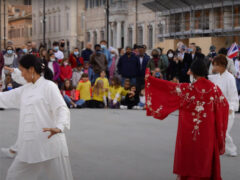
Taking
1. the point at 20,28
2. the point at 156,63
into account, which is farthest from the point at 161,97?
the point at 20,28

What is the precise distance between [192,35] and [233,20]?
11.8 feet

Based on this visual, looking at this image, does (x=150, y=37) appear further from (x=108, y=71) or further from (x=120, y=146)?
(x=120, y=146)

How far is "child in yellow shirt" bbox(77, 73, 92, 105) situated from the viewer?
58.1ft

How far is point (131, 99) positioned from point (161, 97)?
10249mm

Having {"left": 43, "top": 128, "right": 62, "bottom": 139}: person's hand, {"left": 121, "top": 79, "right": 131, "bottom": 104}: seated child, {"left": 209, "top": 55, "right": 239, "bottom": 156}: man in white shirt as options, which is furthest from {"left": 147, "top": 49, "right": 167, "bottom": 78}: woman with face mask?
{"left": 43, "top": 128, "right": 62, "bottom": 139}: person's hand

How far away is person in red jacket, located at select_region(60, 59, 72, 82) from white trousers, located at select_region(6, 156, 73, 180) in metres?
12.6

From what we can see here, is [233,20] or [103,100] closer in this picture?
[103,100]

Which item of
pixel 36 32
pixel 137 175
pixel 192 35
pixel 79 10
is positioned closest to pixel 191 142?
pixel 137 175

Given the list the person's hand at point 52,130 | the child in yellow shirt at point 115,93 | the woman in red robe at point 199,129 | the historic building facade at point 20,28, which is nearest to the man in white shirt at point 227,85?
the woman in red robe at point 199,129

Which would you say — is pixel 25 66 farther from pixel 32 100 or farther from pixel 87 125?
pixel 87 125

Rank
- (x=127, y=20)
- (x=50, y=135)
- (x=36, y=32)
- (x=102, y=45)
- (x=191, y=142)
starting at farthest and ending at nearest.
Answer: (x=36, y=32) < (x=127, y=20) < (x=102, y=45) < (x=191, y=142) < (x=50, y=135)

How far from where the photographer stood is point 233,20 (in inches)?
1231

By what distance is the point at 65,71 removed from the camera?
18.4 m

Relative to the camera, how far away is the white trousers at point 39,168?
5.58 m
